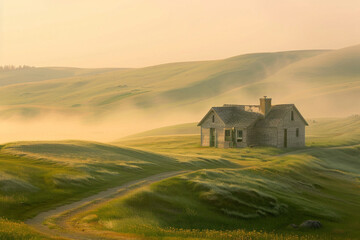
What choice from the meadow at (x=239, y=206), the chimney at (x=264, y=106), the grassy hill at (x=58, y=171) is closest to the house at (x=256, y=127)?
the chimney at (x=264, y=106)

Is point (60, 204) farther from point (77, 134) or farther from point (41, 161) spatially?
point (77, 134)

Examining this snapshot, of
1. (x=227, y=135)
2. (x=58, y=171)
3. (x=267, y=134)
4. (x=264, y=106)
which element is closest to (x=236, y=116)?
(x=227, y=135)

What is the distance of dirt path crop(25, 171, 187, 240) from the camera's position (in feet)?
92.1

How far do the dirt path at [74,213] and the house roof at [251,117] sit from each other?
5031 cm

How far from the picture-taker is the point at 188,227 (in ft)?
115

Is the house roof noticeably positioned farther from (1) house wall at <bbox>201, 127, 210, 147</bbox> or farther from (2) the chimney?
(1) house wall at <bbox>201, 127, 210, 147</bbox>

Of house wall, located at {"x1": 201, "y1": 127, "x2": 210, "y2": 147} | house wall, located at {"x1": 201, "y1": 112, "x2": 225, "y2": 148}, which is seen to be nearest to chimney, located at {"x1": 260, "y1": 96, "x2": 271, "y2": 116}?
house wall, located at {"x1": 201, "y1": 112, "x2": 225, "y2": 148}

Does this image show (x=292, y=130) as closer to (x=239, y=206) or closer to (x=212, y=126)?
(x=212, y=126)

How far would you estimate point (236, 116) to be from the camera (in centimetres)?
9775

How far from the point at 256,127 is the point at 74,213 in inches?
2593

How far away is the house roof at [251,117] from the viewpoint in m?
94.2

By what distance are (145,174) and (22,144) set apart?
660 inches

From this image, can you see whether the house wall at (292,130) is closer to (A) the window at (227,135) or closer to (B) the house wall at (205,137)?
(A) the window at (227,135)

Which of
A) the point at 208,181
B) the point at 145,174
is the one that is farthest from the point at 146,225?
the point at 145,174
